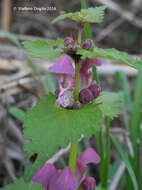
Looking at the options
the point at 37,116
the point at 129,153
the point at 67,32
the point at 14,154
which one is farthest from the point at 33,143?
the point at 67,32

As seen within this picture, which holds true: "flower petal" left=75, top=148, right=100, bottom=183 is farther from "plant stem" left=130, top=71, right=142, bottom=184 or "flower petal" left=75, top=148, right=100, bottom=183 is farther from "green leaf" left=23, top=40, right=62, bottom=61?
"plant stem" left=130, top=71, right=142, bottom=184

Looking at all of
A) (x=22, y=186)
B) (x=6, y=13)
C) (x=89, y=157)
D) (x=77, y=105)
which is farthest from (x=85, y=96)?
(x=6, y=13)

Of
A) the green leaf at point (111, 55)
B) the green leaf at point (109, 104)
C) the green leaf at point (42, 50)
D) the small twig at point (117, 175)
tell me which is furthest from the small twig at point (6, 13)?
the green leaf at point (111, 55)

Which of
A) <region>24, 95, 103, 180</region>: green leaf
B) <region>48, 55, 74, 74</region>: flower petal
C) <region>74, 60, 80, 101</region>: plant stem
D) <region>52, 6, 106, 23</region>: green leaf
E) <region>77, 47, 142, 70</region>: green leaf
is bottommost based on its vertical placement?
<region>24, 95, 103, 180</region>: green leaf

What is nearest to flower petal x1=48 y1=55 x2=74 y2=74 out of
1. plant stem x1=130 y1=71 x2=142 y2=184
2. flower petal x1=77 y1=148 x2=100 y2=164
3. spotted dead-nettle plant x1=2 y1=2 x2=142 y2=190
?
spotted dead-nettle plant x1=2 y1=2 x2=142 y2=190

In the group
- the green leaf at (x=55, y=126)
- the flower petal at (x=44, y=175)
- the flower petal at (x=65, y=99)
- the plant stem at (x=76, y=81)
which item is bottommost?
the flower petal at (x=44, y=175)

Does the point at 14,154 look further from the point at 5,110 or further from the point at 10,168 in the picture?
the point at 5,110

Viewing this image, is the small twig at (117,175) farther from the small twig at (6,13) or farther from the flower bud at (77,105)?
the small twig at (6,13)
